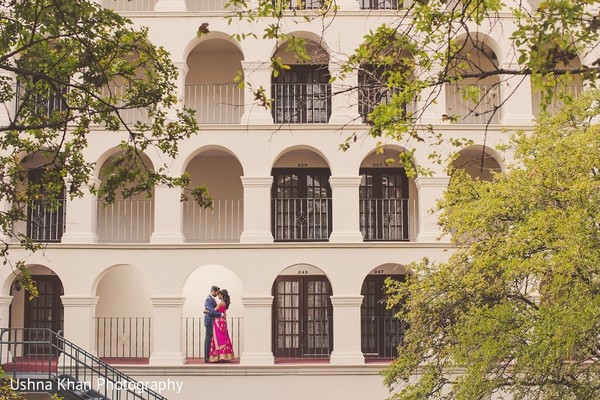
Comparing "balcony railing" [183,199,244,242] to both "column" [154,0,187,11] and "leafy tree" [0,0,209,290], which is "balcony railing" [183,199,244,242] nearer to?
"column" [154,0,187,11]

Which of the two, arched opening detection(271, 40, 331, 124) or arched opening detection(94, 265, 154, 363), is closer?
arched opening detection(271, 40, 331, 124)

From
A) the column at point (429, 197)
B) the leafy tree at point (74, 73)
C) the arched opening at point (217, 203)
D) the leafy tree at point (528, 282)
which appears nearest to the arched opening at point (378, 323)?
the column at point (429, 197)

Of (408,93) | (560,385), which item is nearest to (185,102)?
(560,385)

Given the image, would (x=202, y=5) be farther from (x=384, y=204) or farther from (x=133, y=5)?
(x=384, y=204)

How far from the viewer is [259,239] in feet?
68.1

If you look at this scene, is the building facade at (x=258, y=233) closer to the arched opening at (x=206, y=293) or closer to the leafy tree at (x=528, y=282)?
the arched opening at (x=206, y=293)

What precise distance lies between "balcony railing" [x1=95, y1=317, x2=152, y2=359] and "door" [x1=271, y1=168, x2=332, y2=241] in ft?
15.5

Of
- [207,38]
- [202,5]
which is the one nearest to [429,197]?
[207,38]

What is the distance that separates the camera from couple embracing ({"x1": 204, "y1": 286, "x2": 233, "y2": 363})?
2053 cm

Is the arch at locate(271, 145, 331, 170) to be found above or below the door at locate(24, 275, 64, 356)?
above

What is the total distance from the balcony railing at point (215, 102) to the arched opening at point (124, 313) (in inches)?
197

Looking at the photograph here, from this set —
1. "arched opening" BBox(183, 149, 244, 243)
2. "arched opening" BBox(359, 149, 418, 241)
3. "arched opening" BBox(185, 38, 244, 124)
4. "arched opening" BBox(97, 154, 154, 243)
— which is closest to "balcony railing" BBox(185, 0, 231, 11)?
"arched opening" BBox(185, 38, 244, 124)

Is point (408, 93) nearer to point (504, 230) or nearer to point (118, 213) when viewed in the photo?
point (504, 230)

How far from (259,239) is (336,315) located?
9.19 ft
